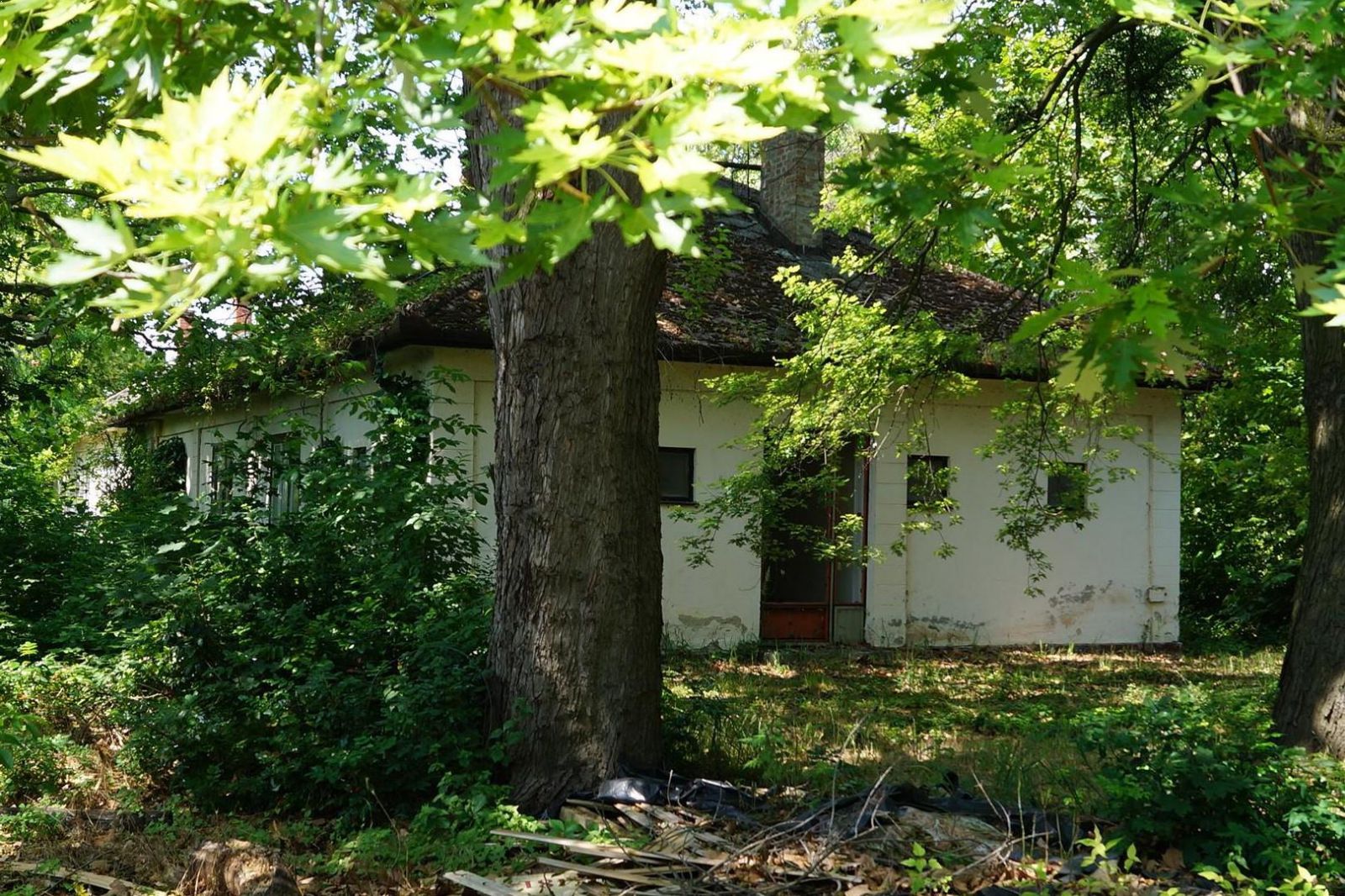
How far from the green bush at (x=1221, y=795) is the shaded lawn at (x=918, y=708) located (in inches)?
19.0

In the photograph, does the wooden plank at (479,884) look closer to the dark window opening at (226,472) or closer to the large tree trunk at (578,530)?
the large tree trunk at (578,530)

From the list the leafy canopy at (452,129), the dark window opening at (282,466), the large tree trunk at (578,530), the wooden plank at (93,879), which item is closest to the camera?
the leafy canopy at (452,129)

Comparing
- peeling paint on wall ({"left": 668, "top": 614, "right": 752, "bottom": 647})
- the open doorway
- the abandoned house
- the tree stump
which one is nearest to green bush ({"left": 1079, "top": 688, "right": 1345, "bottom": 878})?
the tree stump

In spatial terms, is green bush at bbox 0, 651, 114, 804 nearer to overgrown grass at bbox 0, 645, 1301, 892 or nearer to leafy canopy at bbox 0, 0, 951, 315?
overgrown grass at bbox 0, 645, 1301, 892

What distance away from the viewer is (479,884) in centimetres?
486

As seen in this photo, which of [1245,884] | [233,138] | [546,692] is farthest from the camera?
[546,692]

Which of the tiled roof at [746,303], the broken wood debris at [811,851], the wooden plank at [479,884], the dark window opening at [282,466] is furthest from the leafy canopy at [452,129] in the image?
the dark window opening at [282,466]

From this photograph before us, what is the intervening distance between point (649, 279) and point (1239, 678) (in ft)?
32.3

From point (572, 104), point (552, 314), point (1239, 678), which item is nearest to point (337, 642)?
point (552, 314)

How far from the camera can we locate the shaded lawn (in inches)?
265

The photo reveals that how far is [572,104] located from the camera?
269cm

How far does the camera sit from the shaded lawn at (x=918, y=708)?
672 cm

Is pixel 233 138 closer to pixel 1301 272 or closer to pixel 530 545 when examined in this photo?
pixel 1301 272

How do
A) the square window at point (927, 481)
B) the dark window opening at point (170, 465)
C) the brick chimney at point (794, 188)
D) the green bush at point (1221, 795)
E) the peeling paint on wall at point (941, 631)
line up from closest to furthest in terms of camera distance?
the green bush at point (1221, 795), the square window at point (927, 481), the peeling paint on wall at point (941, 631), the brick chimney at point (794, 188), the dark window opening at point (170, 465)
